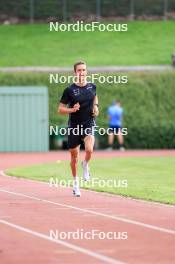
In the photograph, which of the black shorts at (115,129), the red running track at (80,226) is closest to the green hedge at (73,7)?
the black shorts at (115,129)

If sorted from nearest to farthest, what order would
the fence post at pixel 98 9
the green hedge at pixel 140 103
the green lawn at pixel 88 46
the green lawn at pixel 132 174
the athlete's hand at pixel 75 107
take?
the athlete's hand at pixel 75 107
the green lawn at pixel 132 174
the green hedge at pixel 140 103
the green lawn at pixel 88 46
the fence post at pixel 98 9

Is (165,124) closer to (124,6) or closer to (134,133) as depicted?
(134,133)

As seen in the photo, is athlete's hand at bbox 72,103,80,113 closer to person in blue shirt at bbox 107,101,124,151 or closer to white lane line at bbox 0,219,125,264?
white lane line at bbox 0,219,125,264

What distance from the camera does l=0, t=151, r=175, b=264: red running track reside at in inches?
377

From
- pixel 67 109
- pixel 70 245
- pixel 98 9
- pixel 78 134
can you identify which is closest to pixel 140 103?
pixel 98 9

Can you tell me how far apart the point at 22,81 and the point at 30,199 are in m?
23.0

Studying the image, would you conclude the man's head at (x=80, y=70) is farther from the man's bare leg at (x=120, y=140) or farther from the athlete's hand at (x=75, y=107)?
the man's bare leg at (x=120, y=140)

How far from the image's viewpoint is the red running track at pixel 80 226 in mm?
9586

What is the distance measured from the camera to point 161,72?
3981 cm

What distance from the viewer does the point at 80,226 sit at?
11945 millimetres

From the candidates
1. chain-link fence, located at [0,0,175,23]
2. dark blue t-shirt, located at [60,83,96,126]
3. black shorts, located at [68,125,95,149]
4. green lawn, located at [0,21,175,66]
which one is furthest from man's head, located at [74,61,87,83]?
chain-link fence, located at [0,0,175,23]

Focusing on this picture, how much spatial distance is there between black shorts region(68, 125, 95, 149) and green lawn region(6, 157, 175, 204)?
1384 millimetres

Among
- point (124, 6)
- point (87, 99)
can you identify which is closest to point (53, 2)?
point (124, 6)

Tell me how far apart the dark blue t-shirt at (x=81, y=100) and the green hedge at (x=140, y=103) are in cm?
2214
